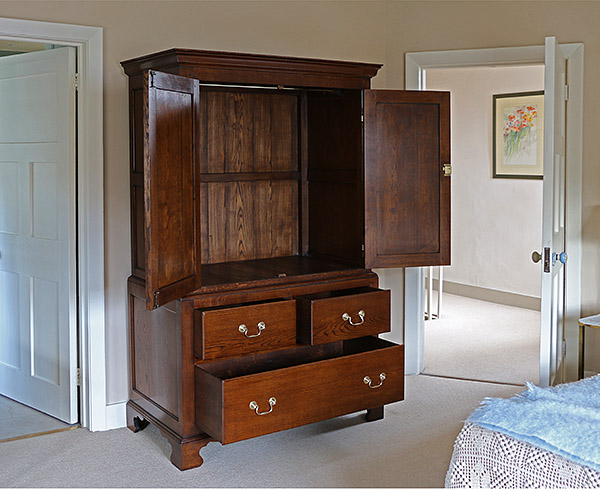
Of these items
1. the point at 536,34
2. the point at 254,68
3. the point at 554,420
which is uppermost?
the point at 536,34

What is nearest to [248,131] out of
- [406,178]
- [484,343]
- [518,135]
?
[406,178]

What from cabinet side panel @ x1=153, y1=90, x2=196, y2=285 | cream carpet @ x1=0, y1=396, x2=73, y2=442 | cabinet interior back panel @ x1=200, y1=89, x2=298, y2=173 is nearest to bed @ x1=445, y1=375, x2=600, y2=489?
cabinet side panel @ x1=153, y1=90, x2=196, y2=285

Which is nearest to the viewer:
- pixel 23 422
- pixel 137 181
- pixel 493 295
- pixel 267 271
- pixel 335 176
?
pixel 137 181

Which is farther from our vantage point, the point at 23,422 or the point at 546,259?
the point at 23,422

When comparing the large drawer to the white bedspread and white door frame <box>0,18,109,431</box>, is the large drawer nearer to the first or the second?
white door frame <box>0,18,109,431</box>

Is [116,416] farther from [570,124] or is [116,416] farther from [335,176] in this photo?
[570,124]

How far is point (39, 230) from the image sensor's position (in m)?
3.69

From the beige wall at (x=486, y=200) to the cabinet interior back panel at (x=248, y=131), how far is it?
293 cm

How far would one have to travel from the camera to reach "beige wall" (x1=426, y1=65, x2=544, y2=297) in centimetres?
640

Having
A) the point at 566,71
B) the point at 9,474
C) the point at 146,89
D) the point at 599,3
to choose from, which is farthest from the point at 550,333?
the point at 9,474

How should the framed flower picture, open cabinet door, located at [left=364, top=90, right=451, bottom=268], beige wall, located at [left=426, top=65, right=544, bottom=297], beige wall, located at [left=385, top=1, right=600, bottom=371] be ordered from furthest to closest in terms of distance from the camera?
beige wall, located at [left=426, top=65, right=544, bottom=297]
the framed flower picture
beige wall, located at [left=385, top=1, right=600, bottom=371]
open cabinet door, located at [left=364, top=90, right=451, bottom=268]

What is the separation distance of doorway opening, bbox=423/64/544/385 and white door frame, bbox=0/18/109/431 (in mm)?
2689

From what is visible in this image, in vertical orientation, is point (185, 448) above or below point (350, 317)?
below

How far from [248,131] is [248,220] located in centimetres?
47
